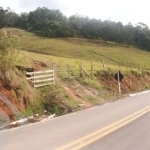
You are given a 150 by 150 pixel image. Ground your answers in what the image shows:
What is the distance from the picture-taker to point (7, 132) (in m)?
9.62

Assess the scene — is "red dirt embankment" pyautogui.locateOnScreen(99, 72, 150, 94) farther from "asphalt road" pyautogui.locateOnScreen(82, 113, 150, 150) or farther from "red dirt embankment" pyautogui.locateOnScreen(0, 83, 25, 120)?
"asphalt road" pyautogui.locateOnScreen(82, 113, 150, 150)

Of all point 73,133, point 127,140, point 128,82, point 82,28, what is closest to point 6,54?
point 73,133

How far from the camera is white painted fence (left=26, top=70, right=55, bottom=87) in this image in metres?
17.3

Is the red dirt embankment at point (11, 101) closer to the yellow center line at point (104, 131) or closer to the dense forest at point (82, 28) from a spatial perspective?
the yellow center line at point (104, 131)

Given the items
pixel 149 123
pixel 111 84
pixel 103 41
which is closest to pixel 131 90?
pixel 111 84

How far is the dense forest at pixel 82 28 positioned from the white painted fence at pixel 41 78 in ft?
205

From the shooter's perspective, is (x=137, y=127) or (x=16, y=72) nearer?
(x=137, y=127)

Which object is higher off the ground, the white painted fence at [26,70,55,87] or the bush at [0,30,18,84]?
the bush at [0,30,18,84]

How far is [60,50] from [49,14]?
45.2m

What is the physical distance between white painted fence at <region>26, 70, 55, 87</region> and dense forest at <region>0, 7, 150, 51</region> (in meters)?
62.5

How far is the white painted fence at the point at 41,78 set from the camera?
56.9 feet

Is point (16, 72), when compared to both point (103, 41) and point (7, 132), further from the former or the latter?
point (103, 41)

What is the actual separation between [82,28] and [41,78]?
73.9 metres

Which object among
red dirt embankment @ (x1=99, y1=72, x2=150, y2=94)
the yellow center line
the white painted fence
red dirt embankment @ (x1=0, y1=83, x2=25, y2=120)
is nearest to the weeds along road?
the yellow center line
